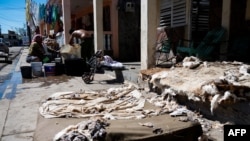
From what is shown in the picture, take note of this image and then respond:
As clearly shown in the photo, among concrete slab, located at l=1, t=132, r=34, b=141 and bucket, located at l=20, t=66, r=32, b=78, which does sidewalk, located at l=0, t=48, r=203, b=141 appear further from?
bucket, located at l=20, t=66, r=32, b=78

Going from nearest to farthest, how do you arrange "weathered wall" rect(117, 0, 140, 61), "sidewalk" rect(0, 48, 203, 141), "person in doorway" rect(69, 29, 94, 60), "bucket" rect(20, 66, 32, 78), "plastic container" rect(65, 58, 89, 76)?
"sidewalk" rect(0, 48, 203, 141)
"bucket" rect(20, 66, 32, 78)
"plastic container" rect(65, 58, 89, 76)
"person in doorway" rect(69, 29, 94, 60)
"weathered wall" rect(117, 0, 140, 61)

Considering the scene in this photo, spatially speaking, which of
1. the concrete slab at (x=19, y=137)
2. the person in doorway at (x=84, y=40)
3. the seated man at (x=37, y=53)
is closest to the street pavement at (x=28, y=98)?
the concrete slab at (x=19, y=137)

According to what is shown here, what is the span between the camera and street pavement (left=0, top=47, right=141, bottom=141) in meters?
3.62

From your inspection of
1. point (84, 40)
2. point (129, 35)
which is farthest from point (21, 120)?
point (129, 35)

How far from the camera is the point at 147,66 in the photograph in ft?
18.5

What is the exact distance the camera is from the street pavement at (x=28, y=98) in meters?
3.62

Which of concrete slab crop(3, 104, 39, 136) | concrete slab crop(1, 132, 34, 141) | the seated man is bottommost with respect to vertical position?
concrete slab crop(1, 132, 34, 141)

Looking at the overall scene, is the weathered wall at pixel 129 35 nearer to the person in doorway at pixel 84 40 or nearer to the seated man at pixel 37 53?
the person in doorway at pixel 84 40

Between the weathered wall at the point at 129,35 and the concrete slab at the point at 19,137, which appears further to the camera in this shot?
the weathered wall at the point at 129,35

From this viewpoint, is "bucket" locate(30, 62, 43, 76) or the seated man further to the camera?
the seated man

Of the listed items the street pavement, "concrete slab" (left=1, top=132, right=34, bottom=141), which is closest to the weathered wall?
the street pavement

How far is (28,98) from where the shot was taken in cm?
541

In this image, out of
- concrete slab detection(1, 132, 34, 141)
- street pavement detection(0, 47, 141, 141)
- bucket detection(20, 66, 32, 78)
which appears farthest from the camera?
bucket detection(20, 66, 32, 78)

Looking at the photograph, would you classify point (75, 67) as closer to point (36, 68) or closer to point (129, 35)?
point (36, 68)
